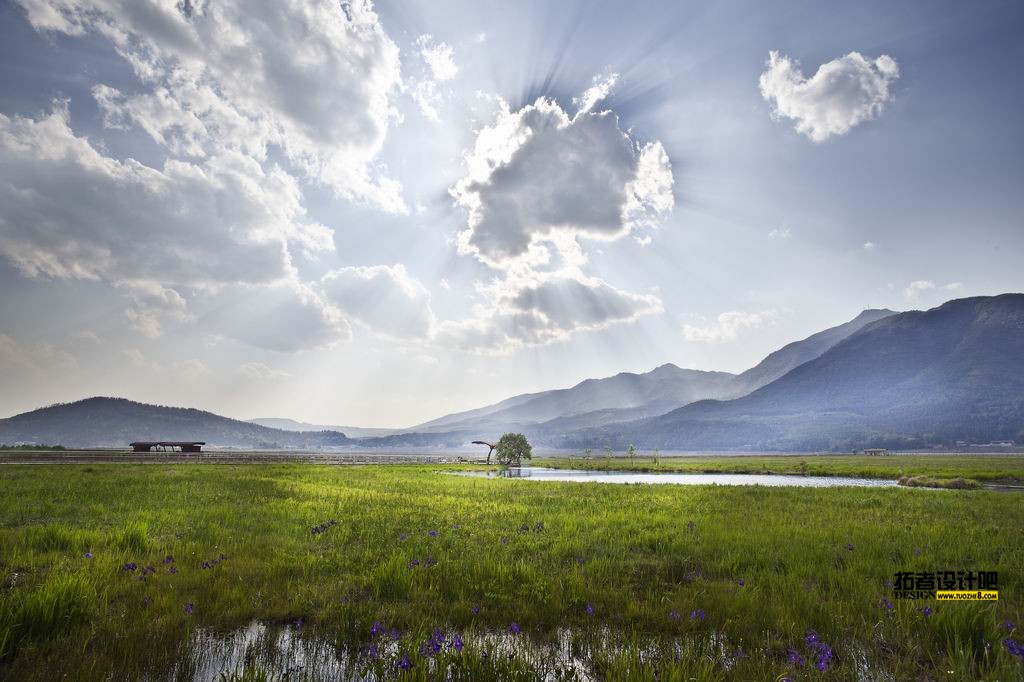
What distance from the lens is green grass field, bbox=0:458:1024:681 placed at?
18.5 feet

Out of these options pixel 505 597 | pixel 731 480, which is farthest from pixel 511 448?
pixel 505 597

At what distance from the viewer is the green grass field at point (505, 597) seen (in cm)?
564

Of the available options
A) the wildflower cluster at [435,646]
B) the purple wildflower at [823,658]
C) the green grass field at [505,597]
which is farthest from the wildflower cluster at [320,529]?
the purple wildflower at [823,658]

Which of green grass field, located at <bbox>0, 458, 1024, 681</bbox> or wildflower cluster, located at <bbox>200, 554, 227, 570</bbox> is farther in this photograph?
wildflower cluster, located at <bbox>200, 554, 227, 570</bbox>

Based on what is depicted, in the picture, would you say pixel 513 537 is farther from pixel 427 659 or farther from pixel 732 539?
pixel 427 659

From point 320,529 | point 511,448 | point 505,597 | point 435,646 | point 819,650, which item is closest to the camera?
point 435,646

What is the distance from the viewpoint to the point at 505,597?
8.17 m

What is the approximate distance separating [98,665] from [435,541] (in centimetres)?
829

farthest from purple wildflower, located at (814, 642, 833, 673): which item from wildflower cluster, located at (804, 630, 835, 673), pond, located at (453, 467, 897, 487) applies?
pond, located at (453, 467, 897, 487)

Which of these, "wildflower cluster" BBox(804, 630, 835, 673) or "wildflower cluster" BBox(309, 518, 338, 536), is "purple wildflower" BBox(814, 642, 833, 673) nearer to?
"wildflower cluster" BBox(804, 630, 835, 673)

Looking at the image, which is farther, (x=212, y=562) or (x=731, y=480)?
(x=731, y=480)

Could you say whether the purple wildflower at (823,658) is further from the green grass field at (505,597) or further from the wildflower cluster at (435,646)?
the wildflower cluster at (435,646)

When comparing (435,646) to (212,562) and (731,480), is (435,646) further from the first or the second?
(731,480)

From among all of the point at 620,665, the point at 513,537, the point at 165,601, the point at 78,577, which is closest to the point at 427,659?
the point at 620,665
